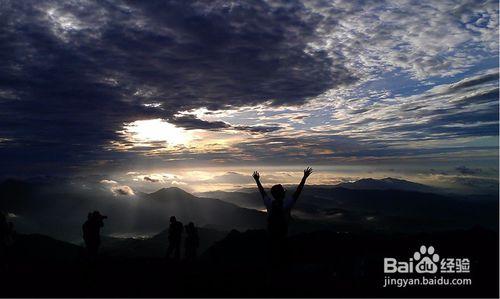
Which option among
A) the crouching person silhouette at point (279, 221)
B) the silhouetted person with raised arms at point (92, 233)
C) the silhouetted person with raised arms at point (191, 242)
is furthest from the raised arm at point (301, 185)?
the silhouetted person with raised arms at point (191, 242)

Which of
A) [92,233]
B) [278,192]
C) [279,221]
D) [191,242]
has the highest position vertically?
[278,192]

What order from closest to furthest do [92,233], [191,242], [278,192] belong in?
[278,192]
[92,233]
[191,242]

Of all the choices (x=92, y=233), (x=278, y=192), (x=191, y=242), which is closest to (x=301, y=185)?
(x=278, y=192)

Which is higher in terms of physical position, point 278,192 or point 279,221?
point 278,192

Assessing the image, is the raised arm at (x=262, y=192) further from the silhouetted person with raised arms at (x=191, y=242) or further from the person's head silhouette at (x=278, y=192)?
the silhouetted person with raised arms at (x=191, y=242)

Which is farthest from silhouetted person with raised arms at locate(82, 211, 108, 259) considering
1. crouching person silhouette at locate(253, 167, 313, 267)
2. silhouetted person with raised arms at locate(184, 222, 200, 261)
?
crouching person silhouette at locate(253, 167, 313, 267)

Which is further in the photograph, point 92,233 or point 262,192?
point 92,233

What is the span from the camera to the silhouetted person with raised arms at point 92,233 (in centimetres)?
1382

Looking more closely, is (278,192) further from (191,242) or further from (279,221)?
(191,242)

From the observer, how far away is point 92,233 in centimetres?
1412

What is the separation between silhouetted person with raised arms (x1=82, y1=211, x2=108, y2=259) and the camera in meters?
13.8

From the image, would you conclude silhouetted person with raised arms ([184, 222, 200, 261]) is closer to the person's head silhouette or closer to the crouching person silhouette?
Result: the crouching person silhouette

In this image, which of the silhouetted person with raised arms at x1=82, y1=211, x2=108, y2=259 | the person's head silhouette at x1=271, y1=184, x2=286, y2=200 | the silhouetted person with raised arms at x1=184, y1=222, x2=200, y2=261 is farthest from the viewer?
the silhouetted person with raised arms at x1=184, y1=222, x2=200, y2=261

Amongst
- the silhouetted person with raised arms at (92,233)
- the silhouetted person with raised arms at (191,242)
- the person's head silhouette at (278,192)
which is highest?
the person's head silhouette at (278,192)
